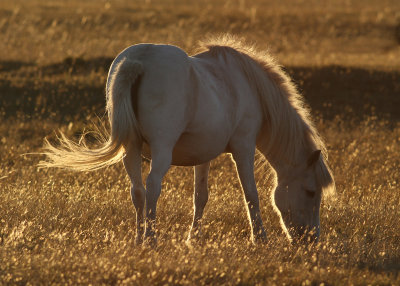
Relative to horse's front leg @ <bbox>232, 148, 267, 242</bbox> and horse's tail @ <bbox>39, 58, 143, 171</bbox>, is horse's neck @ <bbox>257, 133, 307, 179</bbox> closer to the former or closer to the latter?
horse's front leg @ <bbox>232, 148, 267, 242</bbox>

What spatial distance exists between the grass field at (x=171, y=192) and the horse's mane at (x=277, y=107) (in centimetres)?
47

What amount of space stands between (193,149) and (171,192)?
2.19 meters

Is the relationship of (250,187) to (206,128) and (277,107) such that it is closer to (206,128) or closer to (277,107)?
(277,107)

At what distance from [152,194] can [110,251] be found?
56 centimetres

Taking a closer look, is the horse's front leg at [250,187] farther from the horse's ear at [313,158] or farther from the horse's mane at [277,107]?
the horse's ear at [313,158]

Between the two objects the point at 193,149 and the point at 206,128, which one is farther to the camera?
the point at 193,149

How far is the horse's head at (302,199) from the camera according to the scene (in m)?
6.65

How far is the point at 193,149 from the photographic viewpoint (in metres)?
5.90

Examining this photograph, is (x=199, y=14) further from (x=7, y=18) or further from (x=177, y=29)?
(x=7, y=18)

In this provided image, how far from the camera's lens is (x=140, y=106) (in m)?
5.46

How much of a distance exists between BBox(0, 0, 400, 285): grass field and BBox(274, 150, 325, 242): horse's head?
231 mm

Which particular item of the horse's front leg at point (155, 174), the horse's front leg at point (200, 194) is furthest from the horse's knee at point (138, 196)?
the horse's front leg at point (200, 194)

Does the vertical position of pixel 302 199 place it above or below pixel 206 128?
below

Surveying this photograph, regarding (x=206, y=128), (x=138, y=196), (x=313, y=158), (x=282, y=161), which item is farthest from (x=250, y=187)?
(x=138, y=196)
